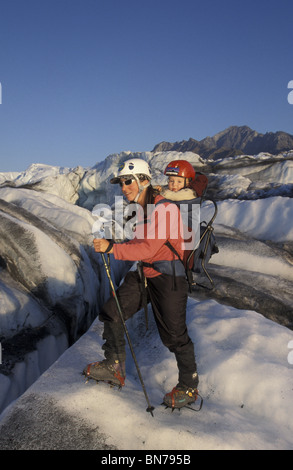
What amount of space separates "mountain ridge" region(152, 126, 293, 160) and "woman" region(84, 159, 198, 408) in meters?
84.9

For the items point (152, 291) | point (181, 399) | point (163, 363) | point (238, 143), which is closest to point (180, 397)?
point (181, 399)

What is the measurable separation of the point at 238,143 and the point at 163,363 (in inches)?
6020

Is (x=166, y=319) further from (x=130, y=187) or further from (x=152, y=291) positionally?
(x=130, y=187)

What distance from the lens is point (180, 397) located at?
9.92 ft

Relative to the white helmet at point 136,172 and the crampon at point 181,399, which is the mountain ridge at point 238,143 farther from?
the crampon at point 181,399

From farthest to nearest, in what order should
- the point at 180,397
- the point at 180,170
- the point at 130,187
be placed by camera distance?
the point at 180,170 → the point at 130,187 → the point at 180,397

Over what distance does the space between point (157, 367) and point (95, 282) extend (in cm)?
534

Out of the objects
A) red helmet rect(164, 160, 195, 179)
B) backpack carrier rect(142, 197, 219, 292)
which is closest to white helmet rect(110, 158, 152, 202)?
red helmet rect(164, 160, 195, 179)

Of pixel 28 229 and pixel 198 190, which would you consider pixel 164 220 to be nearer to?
pixel 198 190

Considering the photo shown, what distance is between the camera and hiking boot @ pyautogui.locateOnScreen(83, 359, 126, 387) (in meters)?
3.19

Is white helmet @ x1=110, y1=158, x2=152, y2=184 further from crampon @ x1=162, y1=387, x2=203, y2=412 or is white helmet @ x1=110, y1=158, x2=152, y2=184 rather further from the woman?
crampon @ x1=162, y1=387, x2=203, y2=412

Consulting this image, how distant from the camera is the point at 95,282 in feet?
29.6

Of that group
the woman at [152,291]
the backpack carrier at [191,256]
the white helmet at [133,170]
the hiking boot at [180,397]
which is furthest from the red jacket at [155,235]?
the hiking boot at [180,397]

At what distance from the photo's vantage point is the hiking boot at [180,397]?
9.83 feet
